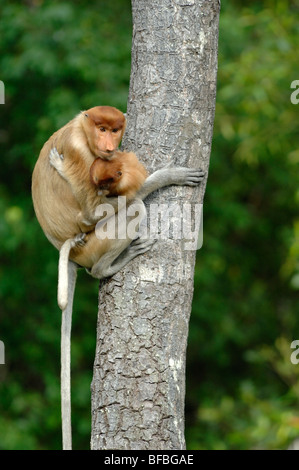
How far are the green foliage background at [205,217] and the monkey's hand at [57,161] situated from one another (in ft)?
6.79

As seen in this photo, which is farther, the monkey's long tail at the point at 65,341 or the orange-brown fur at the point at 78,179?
the orange-brown fur at the point at 78,179

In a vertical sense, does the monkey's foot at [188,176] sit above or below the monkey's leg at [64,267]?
above

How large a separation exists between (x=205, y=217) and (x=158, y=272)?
14.0 ft

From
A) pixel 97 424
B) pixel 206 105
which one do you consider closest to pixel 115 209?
pixel 206 105

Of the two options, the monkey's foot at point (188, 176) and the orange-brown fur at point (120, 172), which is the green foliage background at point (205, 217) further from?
the orange-brown fur at point (120, 172)

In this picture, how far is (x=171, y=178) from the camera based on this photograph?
2701 mm

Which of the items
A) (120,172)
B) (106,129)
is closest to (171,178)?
(120,172)

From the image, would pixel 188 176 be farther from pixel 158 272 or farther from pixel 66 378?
pixel 66 378

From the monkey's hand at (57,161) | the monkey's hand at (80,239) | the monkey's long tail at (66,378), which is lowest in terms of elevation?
the monkey's long tail at (66,378)

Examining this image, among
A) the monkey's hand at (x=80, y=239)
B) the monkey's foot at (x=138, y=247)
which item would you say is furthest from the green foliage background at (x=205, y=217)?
the monkey's foot at (x=138, y=247)

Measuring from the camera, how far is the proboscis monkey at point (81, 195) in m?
2.74

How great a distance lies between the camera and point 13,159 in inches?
247

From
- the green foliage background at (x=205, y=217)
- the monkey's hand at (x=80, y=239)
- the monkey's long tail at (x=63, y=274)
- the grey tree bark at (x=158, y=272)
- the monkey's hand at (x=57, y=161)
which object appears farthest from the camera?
the green foliage background at (x=205, y=217)

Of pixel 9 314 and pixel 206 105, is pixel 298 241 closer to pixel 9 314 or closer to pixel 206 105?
pixel 206 105
